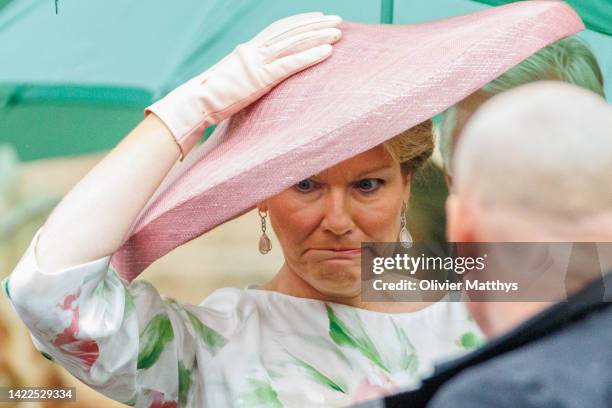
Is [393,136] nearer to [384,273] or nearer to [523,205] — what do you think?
[384,273]

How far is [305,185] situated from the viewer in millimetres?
1445


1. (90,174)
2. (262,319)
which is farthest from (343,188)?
(90,174)

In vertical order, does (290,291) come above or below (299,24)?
below

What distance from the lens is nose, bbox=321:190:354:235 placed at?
4.73 ft

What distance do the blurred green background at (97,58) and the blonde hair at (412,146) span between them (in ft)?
0.74

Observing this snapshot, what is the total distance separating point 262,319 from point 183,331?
5.0 inches

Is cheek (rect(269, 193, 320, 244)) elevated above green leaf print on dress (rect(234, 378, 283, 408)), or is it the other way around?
cheek (rect(269, 193, 320, 244))

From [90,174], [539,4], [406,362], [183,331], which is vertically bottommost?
[406,362]

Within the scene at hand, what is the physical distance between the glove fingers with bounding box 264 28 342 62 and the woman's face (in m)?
0.18

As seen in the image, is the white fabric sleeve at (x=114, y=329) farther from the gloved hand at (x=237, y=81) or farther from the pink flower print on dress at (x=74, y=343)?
the gloved hand at (x=237, y=81)

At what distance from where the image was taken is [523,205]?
0.86m

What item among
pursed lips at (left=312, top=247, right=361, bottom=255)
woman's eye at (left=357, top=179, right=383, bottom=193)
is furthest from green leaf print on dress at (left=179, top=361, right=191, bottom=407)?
woman's eye at (left=357, top=179, right=383, bottom=193)

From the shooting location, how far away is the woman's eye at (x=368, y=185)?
1459 mm

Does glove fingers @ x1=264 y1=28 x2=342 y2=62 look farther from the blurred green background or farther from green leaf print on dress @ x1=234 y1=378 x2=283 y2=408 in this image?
green leaf print on dress @ x1=234 y1=378 x2=283 y2=408
